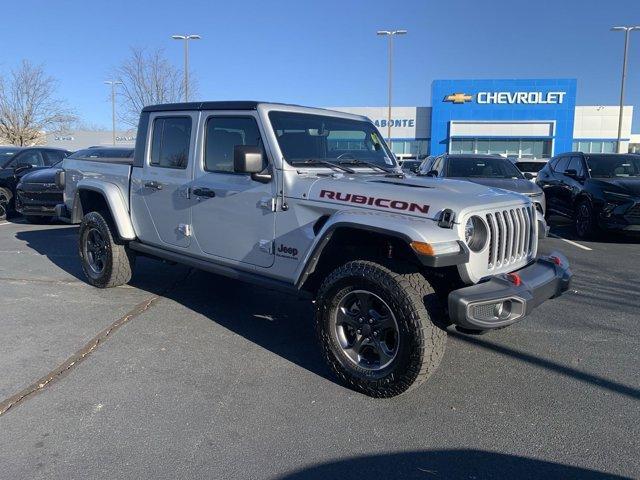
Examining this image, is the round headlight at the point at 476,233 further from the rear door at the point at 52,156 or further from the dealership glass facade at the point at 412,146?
the dealership glass facade at the point at 412,146

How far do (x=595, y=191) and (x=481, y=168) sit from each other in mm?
2053

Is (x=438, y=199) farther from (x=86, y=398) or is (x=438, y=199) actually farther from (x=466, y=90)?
(x=466, y=90)

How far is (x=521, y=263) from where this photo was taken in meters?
4.00

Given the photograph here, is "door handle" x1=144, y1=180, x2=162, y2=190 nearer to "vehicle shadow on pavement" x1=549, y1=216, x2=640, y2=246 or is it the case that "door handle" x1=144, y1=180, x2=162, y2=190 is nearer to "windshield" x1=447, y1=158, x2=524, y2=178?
"windshield" x1=447, y1=158, x2=524, y2=178

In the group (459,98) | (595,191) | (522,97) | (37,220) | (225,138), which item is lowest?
(37,220)

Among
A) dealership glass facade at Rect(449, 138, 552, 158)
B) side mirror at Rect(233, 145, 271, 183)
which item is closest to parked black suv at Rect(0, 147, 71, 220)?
side mirror at Rect(233, 145, 271, 183)

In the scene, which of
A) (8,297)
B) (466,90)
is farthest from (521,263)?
(466,90)

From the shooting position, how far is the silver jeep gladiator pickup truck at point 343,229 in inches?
131

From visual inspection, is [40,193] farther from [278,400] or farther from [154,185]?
[278,400]

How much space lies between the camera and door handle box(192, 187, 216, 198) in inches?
181

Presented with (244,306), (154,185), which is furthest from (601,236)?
(154,185)

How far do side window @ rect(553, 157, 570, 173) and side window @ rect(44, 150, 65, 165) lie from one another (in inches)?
451

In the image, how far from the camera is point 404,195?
3.53 metres

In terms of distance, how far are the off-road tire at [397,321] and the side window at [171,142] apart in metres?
2.15
